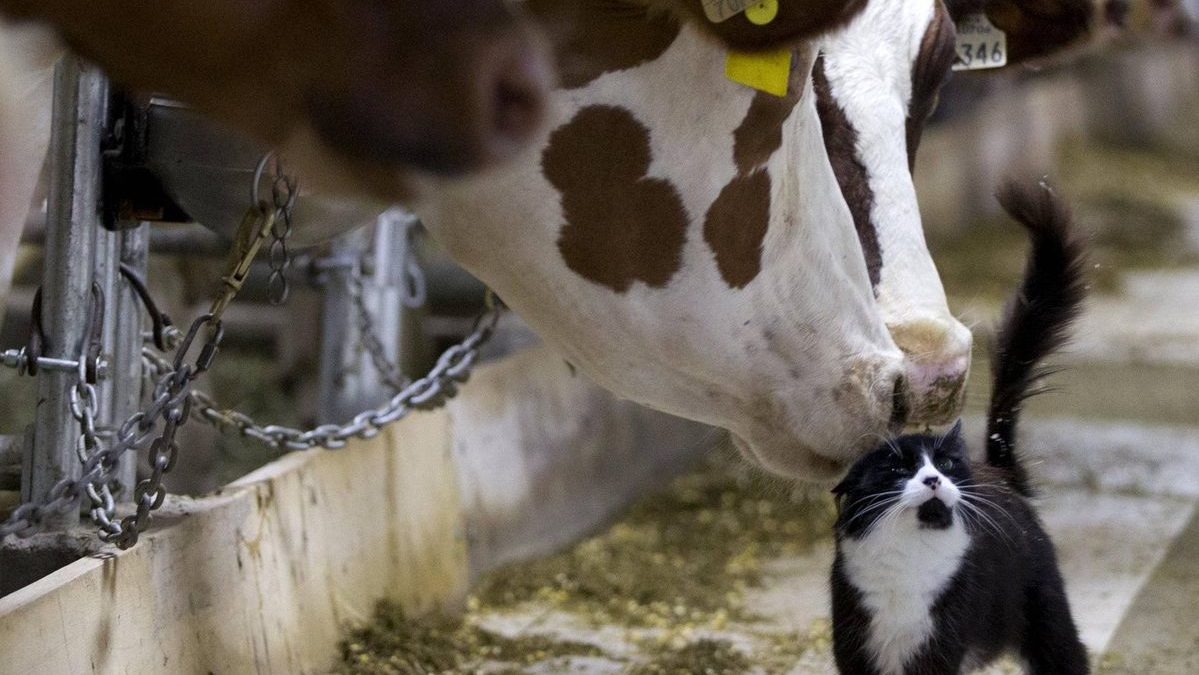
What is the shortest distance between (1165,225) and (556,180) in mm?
8015

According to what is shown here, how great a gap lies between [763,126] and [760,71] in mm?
95

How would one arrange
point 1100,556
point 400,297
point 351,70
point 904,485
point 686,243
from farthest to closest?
point 1100,556 < point 400,297 < point 904,485 < point 686,243 < point 351,70

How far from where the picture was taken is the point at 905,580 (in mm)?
2357

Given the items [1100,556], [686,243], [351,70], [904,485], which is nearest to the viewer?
[351,70]

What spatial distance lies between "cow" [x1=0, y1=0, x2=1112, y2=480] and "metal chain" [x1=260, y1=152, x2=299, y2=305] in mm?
190

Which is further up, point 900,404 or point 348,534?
point 900,404

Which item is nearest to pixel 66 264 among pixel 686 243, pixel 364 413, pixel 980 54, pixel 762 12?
pixel 364 413

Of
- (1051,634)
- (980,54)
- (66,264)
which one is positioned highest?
(980,54)

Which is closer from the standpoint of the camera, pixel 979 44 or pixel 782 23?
pixel 782 23

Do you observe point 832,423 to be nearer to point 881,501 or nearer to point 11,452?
point 881,501

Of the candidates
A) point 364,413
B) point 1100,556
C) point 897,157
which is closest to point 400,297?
point 364,413

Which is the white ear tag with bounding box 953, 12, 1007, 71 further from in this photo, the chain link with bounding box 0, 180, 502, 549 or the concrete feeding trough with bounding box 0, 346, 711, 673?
the chain link with bounding box 0, 180, 502, 549

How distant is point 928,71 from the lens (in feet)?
9.88

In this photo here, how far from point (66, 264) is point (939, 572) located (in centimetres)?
136
